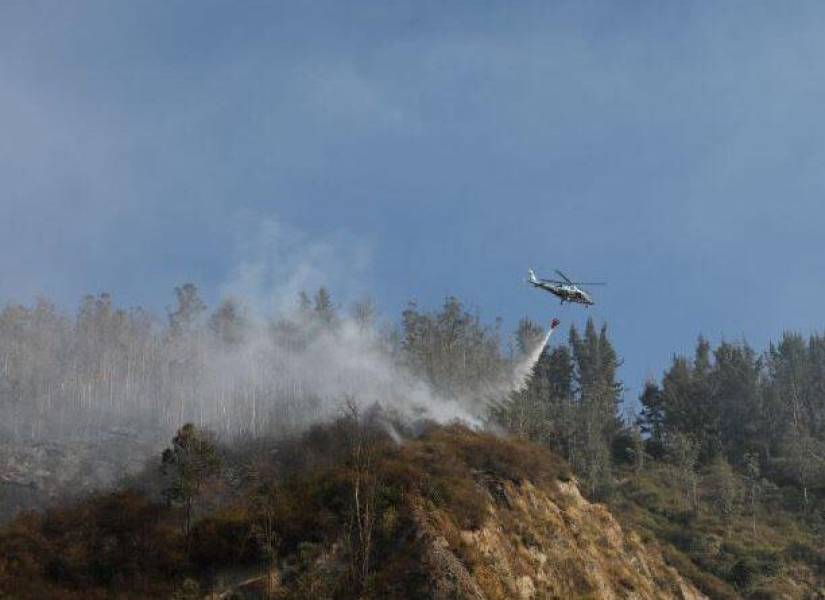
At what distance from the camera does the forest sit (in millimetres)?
72500

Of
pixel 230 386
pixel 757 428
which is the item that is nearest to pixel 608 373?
pixel 757 428

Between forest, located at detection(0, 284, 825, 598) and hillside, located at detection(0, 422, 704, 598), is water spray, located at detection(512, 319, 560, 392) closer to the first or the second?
forest, located at detection(0, 284, 825, 598)

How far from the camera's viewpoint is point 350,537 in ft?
141

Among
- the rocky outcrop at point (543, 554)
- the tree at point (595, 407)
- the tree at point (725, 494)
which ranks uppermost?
the tree at point (595, 407)

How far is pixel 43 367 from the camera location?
104 metres

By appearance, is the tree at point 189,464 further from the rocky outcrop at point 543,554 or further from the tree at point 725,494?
the tree at point 725,494

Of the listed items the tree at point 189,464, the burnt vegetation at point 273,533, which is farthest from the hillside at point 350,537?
the tree at point 189,464

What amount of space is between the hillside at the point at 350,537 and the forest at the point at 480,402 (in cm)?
644

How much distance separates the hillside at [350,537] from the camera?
135 ft

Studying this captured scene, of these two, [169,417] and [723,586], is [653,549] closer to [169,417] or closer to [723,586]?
[723,586]

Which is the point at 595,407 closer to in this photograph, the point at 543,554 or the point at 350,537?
the point at 543,554

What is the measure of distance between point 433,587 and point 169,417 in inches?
2516

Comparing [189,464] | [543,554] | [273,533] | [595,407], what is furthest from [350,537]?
[595,407]

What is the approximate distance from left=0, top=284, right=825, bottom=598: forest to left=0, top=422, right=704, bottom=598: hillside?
21.1ft
